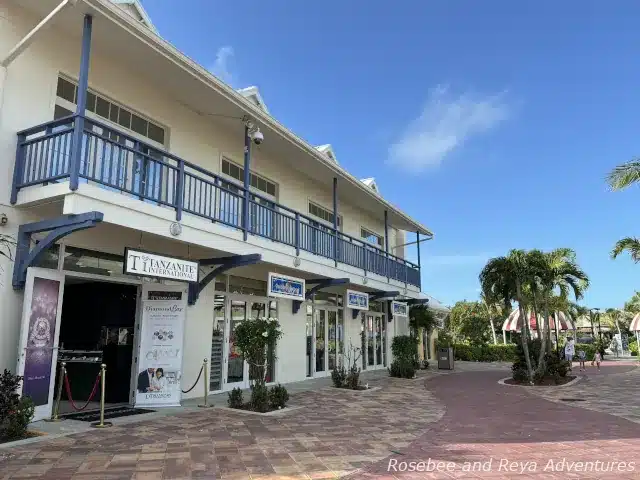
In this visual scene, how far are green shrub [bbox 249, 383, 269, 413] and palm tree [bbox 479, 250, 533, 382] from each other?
9.94 metres

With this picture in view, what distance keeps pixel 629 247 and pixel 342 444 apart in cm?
1285

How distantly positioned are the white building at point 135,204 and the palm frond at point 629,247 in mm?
7778

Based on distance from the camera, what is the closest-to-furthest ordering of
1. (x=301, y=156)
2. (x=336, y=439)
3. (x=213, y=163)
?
(x=336, y=439), (x=213, y=163), (x=301, y=156)

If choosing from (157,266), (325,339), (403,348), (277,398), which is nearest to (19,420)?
(157,266)

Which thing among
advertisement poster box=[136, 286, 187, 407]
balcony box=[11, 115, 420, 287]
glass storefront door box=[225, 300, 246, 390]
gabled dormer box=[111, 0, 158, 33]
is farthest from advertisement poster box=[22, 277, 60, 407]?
gabled dormer box=[111, 0, 158, 33]

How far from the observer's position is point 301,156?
1381 centimetres

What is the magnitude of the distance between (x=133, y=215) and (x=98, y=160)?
3.99 feet

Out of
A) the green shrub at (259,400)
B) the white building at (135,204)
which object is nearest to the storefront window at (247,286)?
the white building at (135,204)

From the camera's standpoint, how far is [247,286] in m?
13.4

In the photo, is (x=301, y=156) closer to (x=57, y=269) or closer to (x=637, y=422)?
(x=57, y=269)

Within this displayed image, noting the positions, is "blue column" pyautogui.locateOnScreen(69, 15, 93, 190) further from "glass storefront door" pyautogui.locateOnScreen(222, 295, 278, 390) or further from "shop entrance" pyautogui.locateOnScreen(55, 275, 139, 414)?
"glass storefront door" pyautogui.locateOnScreen(222, 295, 278, 390)

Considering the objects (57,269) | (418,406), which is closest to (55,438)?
(57,269)

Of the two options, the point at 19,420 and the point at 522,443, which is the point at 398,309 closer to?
the point at 522,443

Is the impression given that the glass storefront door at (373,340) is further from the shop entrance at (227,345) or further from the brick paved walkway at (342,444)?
the brick paved walkway at (342,444)
